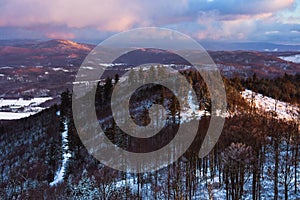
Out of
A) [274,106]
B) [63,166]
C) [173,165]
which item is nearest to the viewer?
[173,165]

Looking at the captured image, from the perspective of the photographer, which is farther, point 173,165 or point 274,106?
point 274,106

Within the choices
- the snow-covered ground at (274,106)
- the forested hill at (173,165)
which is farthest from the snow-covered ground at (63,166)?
the snow-covered ground at (274,106)

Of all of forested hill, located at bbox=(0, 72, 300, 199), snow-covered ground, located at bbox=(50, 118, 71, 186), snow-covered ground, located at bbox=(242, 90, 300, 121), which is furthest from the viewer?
snow-covered ground, located at bbox=(242, 90, 300, 121)

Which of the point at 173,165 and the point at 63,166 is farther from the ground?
the point at 173,165

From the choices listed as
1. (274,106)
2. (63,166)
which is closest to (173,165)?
(63,166)

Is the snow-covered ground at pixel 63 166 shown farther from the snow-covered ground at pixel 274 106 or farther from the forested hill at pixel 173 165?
the snow-covered ground at pixel 274 106

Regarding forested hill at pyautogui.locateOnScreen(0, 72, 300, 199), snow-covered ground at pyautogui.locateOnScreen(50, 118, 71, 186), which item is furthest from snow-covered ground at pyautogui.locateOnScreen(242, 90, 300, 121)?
snow-covered ground at pyautogui.locateOnScreen(50, 118, 71, 186)

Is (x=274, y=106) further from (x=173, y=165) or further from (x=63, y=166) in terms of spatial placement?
(x=63, y=166)

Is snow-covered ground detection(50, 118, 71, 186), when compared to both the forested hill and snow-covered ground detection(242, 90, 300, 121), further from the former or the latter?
snow-covered ground detection(242, 90, 300, 121)
